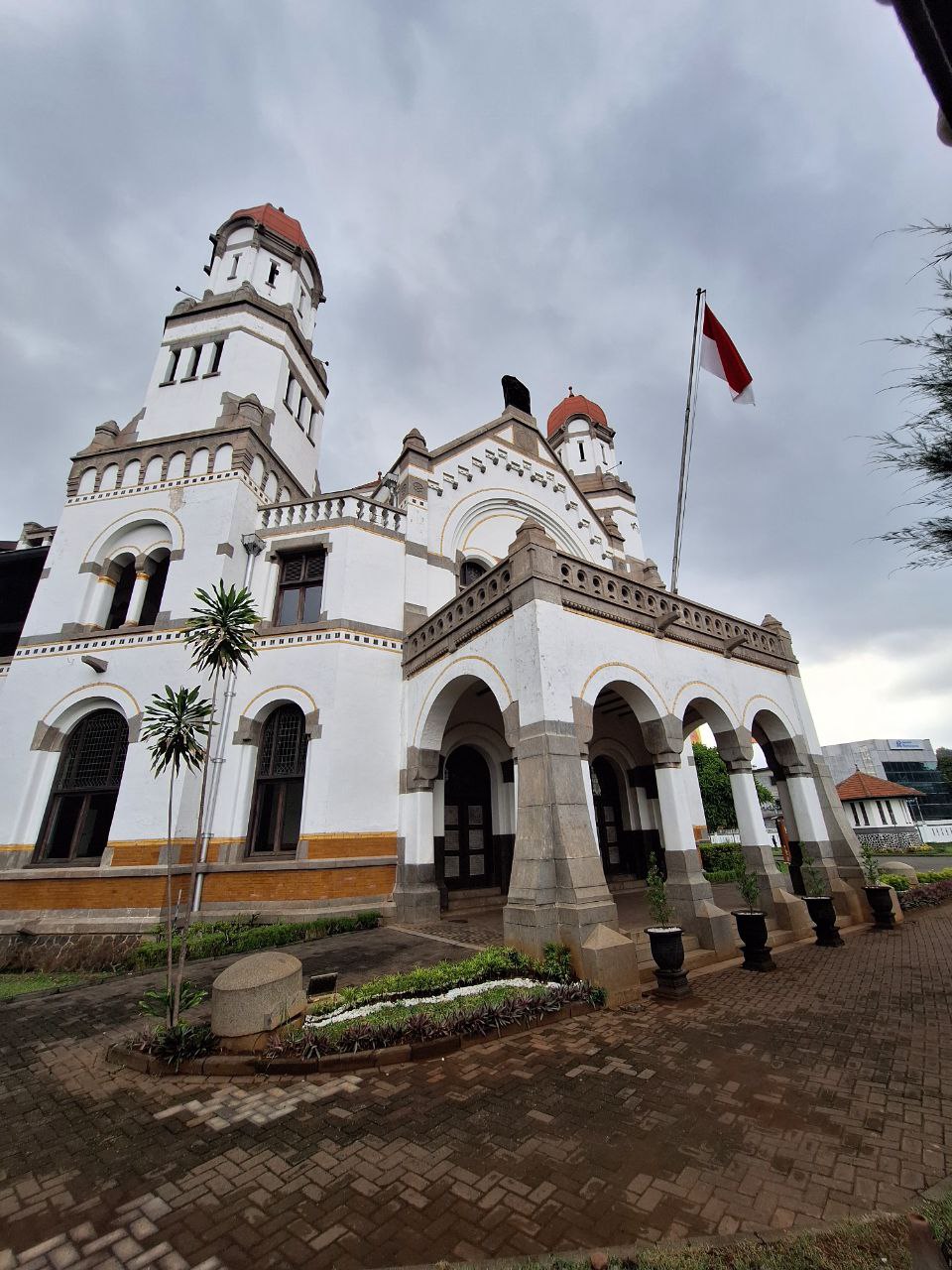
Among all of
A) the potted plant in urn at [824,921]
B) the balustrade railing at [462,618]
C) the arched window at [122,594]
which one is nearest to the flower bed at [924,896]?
the potted plant in urn at [824,921]

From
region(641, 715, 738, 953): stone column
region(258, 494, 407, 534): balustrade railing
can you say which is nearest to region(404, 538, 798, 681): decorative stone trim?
region(641, 715, 738, 953): stone column

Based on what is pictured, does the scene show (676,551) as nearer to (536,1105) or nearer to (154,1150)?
(536,1105)

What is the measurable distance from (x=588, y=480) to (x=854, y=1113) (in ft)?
82.6

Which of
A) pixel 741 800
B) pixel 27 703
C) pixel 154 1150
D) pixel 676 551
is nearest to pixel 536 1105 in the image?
pixel 154 1150

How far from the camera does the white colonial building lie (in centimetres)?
920

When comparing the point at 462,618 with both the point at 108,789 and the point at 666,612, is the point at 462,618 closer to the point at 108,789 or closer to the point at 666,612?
the point at 666,612

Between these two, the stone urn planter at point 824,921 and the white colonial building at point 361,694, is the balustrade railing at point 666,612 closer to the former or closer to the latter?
the white colonial building at point 361,694

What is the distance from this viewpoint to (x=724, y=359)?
14.3 m

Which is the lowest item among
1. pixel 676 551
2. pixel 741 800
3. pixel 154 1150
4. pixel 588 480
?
pixel 154 1150

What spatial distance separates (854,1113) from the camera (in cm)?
403

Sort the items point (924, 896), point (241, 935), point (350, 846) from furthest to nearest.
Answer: point (924, 896), point (350, 846), point (241, 935)

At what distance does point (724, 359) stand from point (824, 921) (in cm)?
1327

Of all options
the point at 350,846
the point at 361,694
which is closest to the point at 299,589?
the point at 361,694

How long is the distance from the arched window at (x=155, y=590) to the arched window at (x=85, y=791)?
2.93 metres
